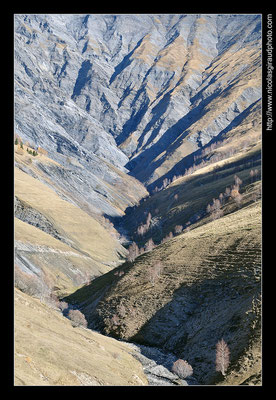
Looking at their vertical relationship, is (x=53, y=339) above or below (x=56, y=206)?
below

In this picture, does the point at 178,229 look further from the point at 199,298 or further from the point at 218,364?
the point at 218,364

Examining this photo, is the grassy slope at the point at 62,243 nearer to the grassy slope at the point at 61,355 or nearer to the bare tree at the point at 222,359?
the grassy slope at the point at 61,355

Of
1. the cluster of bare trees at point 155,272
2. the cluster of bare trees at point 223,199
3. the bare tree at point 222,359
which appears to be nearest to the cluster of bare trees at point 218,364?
the bare tree at point 222,359

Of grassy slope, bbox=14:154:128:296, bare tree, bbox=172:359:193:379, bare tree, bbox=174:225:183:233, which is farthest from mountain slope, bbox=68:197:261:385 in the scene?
bare tree, bbox=174:225:183:233

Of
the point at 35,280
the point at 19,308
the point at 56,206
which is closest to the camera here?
the point at 19,308

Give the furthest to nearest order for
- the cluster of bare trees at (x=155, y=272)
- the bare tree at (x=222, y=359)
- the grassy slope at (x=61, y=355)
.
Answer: the cluster of bare trees at (x=155, y=272)
the bare tree at (x=222, y=359)
the grassy slope at (x=61, y=355)
